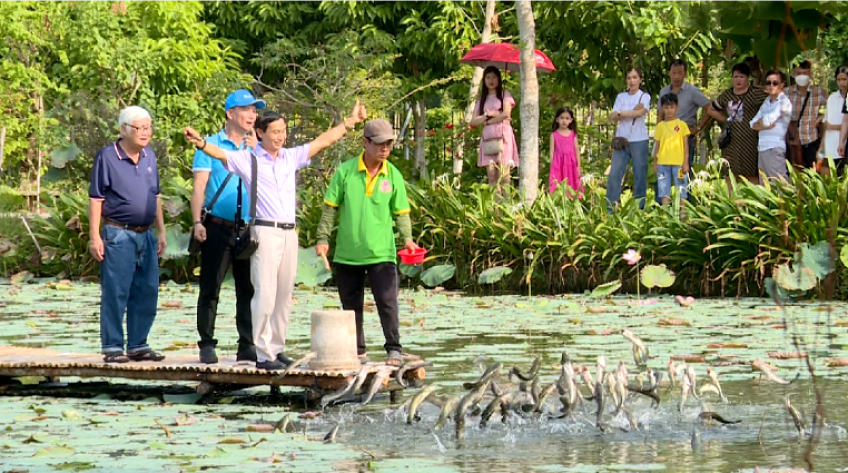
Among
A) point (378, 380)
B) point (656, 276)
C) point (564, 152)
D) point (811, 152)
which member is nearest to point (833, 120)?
point (811, 152)

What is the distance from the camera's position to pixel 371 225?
351 inches

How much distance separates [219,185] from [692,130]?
8519 millimetres

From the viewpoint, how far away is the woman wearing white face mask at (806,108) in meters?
14.8

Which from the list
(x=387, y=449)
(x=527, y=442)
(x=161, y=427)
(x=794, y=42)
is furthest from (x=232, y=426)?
(x=794, y=42)

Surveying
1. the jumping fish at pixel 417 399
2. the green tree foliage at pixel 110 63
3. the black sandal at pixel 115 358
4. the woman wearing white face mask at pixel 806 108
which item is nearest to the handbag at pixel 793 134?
the woman wearing white face mask at pixel 806 108

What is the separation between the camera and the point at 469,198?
16.3 m

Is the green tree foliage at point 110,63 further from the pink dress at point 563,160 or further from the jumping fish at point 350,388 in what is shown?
the jumping fish at point 350,388

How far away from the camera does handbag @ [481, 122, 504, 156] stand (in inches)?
660

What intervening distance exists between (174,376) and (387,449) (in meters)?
2.12

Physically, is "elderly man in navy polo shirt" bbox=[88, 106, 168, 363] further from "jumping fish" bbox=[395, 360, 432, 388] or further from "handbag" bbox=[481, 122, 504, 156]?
"handbag" bbox=[481, 122, 504, 156]

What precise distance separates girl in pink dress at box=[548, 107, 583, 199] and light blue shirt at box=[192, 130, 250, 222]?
8.62 meters

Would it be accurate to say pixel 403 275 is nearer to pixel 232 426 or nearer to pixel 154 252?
pixel 154 252

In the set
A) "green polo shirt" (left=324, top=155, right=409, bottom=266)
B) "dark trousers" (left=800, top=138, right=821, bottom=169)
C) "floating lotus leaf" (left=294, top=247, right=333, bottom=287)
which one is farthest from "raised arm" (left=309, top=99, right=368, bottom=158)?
"dark trousers" (left=800, top=138, right=821, bottom=169)

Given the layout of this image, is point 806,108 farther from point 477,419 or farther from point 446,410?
point 446,410
